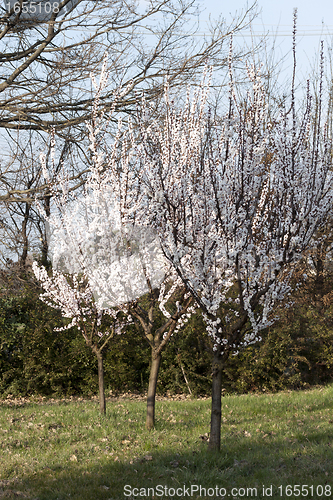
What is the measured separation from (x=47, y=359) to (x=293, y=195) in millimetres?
7921

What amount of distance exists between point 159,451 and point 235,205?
305 cm

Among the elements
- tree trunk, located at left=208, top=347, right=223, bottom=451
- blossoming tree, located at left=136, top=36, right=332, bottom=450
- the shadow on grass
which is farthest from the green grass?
blossoming tree, located at left=136, top=36, right=332, bottom=450

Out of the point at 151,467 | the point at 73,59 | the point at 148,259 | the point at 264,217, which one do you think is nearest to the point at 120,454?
the point at 151,467

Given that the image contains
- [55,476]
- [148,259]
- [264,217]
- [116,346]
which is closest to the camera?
[55,476]

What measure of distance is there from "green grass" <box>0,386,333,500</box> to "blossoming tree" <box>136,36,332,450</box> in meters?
0.62

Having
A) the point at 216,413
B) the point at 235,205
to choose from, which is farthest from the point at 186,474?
the point at 235,205

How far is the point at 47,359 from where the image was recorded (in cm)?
1066

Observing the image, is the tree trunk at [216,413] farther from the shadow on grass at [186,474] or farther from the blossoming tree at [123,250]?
the blossoming tree at [123,250]

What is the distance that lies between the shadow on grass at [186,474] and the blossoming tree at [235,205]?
1.48 feet

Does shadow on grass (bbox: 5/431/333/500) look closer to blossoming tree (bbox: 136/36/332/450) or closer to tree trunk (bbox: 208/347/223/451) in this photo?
tree trunk (bbox: 208/347/223/451)

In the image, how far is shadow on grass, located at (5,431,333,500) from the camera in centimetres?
416

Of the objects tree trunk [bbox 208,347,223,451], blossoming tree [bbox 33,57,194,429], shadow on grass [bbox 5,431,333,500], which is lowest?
shadow on grass [bbox 5,431,333,500]

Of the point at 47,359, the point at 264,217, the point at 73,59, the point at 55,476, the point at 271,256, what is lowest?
the point at 55,476

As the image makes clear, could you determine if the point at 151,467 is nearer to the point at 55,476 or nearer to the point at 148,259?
the point at 55,476
